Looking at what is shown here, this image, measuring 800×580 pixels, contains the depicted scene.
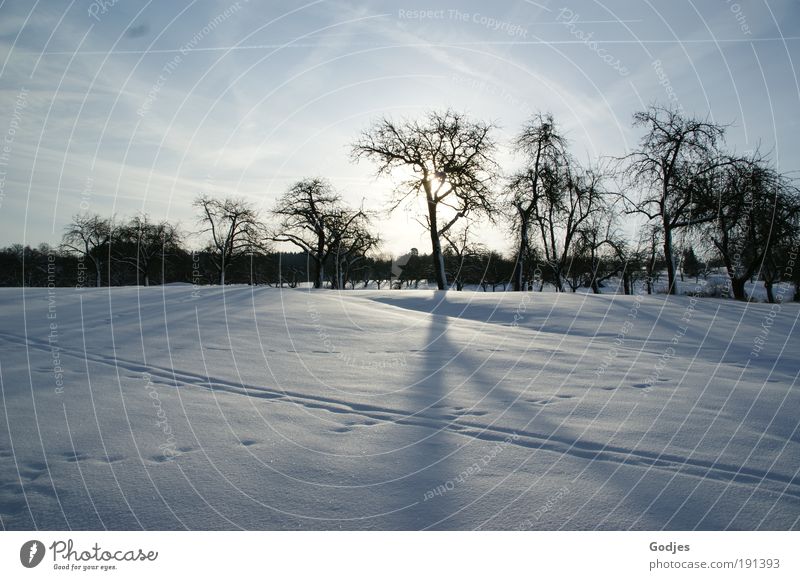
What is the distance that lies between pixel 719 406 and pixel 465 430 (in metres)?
3.14

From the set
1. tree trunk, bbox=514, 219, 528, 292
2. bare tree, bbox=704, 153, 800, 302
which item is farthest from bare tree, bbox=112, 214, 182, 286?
bare tree, bbox=704, 153, 800, 302

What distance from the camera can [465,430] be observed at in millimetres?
4723

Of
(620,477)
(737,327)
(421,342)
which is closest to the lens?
(620,477)

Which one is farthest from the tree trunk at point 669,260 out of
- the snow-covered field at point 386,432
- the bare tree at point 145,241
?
the bare tree at point 145,241

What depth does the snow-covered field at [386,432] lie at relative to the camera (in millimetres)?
3250

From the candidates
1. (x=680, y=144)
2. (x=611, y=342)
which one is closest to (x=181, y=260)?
(x=680, y=144)
